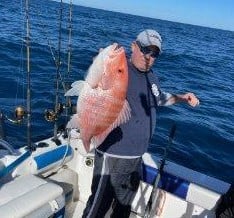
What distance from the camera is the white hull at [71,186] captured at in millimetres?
3442

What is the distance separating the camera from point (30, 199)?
3.38 metres

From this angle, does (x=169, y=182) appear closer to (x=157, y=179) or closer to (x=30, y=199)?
(x=157, y=179)

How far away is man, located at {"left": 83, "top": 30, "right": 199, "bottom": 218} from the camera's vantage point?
3514 millimetres

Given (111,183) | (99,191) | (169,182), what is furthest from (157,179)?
(99,191)

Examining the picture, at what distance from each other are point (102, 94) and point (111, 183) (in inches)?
59.2

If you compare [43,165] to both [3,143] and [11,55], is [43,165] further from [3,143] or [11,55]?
[11,55]

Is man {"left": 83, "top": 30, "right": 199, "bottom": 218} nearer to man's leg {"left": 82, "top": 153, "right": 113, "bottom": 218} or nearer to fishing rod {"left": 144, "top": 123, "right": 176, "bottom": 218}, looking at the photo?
man's leg {"left": 82, "top": 153, "right": 113, "bottom": 218}

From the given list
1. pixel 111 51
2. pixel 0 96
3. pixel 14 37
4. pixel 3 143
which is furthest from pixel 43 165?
pixel 14 37

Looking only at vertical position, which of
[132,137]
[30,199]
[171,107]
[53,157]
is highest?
[132,137]

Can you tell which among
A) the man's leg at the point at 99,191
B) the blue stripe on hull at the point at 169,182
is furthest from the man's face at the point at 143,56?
the blue stripe on hull at the point at 169,182

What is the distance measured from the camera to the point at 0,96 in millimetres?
10430

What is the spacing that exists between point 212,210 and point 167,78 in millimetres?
12485

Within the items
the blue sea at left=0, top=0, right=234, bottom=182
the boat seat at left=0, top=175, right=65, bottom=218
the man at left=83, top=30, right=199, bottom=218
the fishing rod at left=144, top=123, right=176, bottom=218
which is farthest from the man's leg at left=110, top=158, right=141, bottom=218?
the blue sea at left=0, top=0, right=234, bottom=182

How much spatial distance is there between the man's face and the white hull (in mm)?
1202
